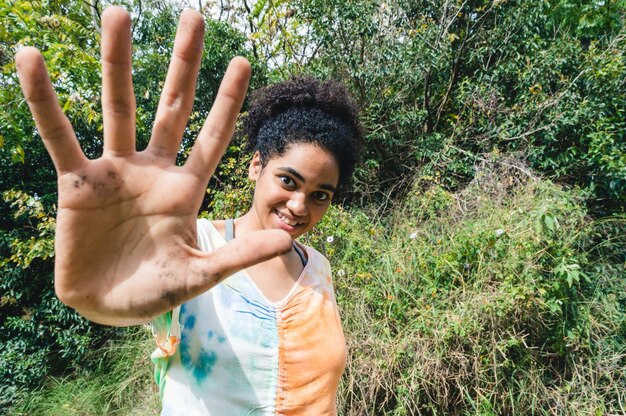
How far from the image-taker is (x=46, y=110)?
0.69 metres

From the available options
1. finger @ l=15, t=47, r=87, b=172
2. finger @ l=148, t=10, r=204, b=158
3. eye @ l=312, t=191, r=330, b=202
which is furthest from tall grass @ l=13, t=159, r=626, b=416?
finger @ l=15, t=47, r=87, b=172

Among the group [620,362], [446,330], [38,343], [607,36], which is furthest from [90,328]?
[607,36]

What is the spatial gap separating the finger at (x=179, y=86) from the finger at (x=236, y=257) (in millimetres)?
256

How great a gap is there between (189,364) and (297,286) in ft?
1.43

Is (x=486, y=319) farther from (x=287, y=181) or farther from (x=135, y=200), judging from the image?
(x=135, y=200)

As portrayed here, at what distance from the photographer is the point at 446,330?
2.83m

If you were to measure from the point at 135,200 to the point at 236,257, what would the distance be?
25cm

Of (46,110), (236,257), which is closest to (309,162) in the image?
(236,257)

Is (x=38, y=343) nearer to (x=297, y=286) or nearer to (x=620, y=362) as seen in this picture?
(x=297, y=286)

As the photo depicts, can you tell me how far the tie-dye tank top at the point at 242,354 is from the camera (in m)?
1.05

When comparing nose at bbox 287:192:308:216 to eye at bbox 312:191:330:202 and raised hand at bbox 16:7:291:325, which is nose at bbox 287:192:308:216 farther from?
raised hand at bbox 16:7:291:325

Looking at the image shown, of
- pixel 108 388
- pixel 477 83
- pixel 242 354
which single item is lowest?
pixel 108 388

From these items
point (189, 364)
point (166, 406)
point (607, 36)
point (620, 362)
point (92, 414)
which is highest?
point (607, 36)

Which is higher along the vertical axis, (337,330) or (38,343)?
(337,330)
